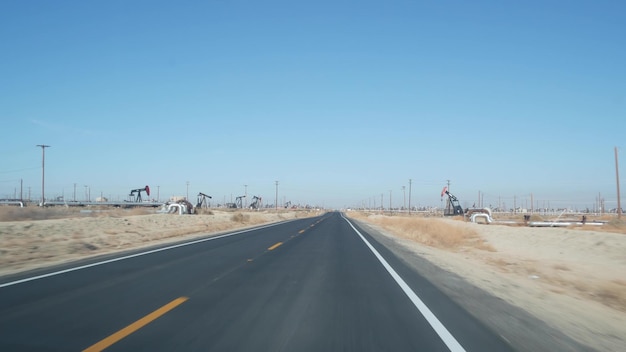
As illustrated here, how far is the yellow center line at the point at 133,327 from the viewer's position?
237 inches

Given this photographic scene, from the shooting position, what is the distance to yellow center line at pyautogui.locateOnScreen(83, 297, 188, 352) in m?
6.01

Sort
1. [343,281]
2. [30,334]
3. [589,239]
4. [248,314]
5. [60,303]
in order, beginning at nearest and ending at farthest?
[30,334] → [248,314] → [60,303] → [343,281] → [589,239]

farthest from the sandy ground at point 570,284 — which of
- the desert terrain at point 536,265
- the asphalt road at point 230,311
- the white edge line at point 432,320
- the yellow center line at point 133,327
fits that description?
the yellow center line at point 133,327

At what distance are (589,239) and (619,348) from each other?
22.6 metres

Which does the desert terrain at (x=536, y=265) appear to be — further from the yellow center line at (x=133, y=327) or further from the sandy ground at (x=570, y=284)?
the yellow center line at (x=133, y=327)

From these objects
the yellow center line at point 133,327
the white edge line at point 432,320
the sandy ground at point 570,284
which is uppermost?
the yellow center line at point 133,327

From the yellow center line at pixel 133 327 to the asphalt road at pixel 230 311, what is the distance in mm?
14

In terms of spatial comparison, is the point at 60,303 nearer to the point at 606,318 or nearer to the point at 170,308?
the point at 170,308

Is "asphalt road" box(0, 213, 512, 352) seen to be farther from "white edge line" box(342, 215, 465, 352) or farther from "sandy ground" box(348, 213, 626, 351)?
"sandy ground" box(348, 213, 626, 351)

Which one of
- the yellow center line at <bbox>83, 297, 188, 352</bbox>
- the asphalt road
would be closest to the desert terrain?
the asphalt road

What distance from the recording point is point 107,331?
6723mm

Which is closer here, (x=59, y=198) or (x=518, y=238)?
(x=518, y=238)

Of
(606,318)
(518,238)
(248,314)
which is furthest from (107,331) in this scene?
(518,238)

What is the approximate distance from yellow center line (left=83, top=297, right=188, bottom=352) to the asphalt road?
14 mm
